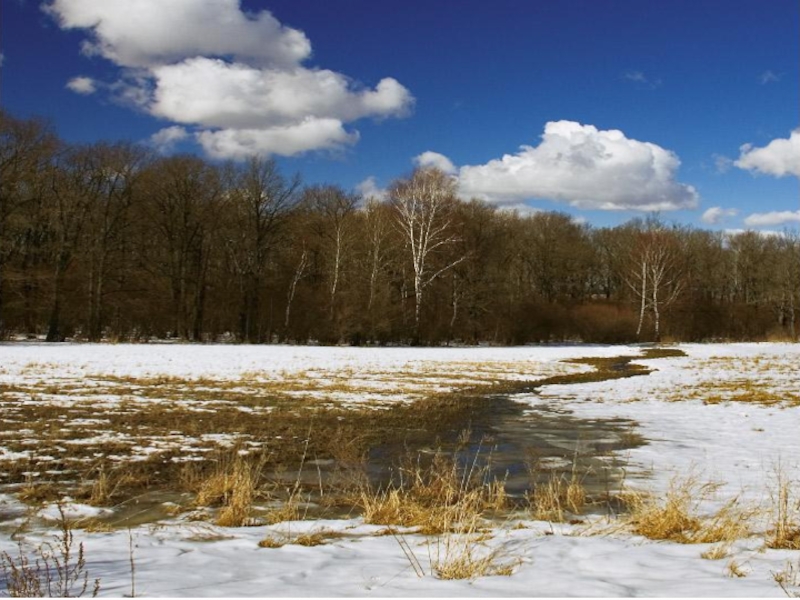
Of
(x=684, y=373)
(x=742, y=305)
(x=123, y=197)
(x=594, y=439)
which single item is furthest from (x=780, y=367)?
(x=742, y=305)

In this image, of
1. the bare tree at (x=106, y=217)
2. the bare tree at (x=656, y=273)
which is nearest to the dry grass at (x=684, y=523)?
the bare tree at (x=106, y=217)

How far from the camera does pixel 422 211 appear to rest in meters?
45.7

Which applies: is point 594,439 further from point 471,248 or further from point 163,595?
point 471,248

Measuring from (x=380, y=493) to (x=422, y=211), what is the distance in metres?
39.2

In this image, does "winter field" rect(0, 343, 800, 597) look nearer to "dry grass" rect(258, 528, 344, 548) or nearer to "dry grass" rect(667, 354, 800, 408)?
"dry grass" rect(258, 528, 344, 548)

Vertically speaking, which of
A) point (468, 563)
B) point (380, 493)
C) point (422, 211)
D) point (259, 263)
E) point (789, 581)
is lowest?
point (380, 493)

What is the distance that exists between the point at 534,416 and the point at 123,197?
40.3 metres

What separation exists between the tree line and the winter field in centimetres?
2606

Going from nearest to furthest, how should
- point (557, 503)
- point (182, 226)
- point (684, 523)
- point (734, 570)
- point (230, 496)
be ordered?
point (734, 570) < point (684, 523) < point (557, 503) < point (230, 496) < point (182, 226)

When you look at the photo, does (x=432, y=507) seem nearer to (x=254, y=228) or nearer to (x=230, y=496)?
(x=230, y=496)

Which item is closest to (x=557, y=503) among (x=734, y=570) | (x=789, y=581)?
(x=734, y=570)

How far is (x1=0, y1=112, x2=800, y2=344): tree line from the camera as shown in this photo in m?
41.0

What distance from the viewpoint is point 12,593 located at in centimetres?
367

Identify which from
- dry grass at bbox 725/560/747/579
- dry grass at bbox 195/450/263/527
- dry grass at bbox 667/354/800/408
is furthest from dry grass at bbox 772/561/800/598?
dry grass at bbox 667/354/800/408
